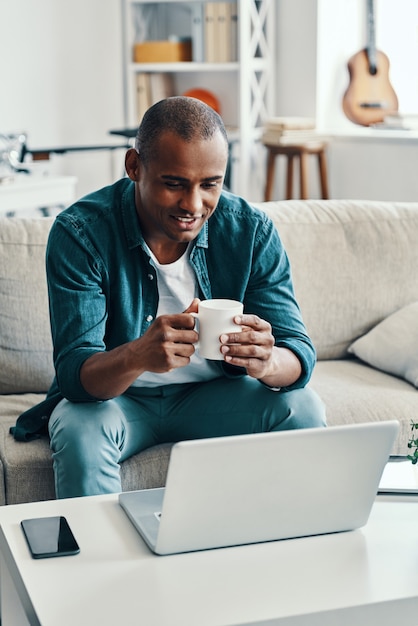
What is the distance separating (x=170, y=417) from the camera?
5.87 ft

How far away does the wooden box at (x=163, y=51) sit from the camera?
4707 millimetres

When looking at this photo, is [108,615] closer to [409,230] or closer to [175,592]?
[175,592]

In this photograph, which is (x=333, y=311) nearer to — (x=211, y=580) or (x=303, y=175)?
(x=211, y=580)

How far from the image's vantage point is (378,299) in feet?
7.73

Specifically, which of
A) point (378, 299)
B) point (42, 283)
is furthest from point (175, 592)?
point (378, 299)

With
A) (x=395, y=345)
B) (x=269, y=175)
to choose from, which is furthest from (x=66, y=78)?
(x=395, y=345)

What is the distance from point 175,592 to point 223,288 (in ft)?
2.58

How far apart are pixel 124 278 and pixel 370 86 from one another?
2.97m

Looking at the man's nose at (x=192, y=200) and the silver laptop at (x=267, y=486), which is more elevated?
the man's nose at (x=192, y=200)

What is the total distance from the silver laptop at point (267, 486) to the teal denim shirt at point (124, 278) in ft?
1.57

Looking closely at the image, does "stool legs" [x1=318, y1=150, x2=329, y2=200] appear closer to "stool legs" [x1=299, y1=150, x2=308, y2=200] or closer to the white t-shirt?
"stool legs" [x1=299, y1=150, x2=308, y2=200]

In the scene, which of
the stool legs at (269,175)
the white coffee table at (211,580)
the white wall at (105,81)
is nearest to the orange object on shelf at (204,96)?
the white wall at (105,81)

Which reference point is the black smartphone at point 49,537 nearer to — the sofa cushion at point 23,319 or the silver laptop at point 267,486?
the silver laptop at point 267,486

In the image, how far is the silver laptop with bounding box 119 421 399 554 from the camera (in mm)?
1133
